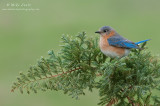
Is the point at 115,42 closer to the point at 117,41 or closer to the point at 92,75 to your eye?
the point at 117,41

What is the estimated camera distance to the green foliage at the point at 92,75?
9.57 feet

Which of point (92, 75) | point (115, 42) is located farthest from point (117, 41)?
point (92, 75)

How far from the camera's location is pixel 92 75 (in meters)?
3.10

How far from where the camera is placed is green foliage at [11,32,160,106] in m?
2.92

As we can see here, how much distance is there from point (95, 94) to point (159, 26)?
6.11 m

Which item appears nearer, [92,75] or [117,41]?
[92,75]

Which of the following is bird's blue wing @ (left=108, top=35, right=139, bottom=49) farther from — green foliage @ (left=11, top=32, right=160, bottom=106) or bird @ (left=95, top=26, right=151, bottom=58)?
green foliage @ (left=11, top=32, right=160, bottom=106)

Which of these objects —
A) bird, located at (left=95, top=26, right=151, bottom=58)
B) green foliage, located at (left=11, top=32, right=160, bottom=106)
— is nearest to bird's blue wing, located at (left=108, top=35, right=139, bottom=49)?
bird, located at (left=95, top=26, right=151, bottom=58)

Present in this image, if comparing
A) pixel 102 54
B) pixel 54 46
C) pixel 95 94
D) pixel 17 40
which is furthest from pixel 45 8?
pixel 102 54

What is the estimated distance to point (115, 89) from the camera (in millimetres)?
2963

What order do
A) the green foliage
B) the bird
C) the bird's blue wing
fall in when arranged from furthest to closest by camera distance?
the bird's blue wing
the bird
the green foliage

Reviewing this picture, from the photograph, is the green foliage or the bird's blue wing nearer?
the green foliage

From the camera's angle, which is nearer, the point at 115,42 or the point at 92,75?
the point at 92,75

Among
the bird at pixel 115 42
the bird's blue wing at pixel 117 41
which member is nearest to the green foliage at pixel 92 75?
the bird at pixel 115 42
